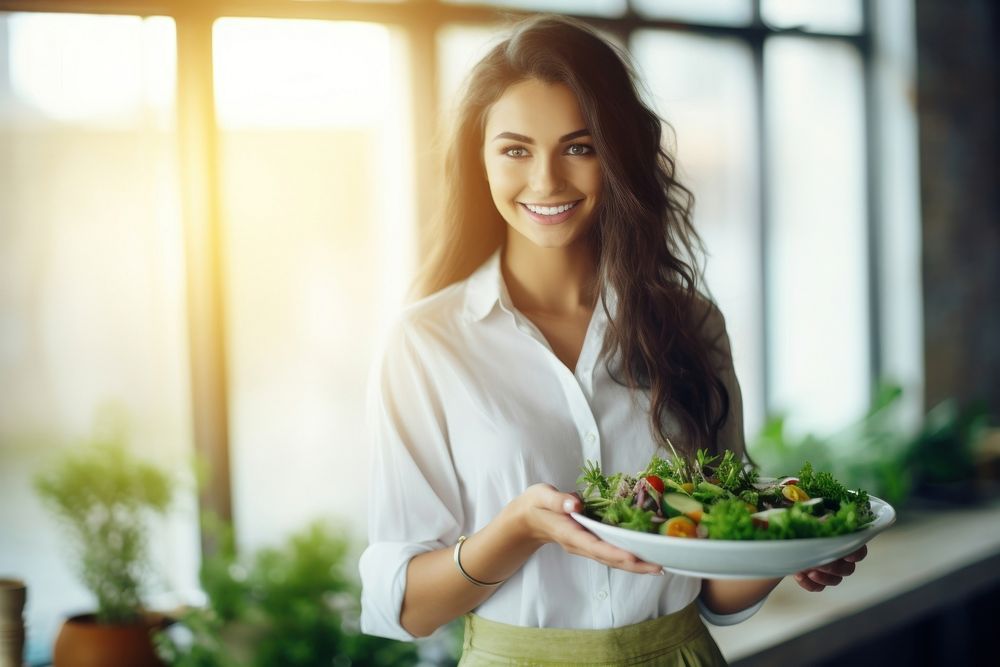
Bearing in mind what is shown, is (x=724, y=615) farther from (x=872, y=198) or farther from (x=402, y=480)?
(x=872, y=198)

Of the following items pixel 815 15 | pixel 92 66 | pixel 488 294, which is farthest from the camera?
pixel 815 15

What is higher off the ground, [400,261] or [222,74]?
[222,74]

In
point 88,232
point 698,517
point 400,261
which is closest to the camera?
point 698,517

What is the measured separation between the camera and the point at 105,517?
228 centimetres

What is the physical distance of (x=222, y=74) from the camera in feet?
8.79

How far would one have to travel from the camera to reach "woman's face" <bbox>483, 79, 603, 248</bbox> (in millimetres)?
1397

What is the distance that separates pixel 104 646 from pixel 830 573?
5.32 ft

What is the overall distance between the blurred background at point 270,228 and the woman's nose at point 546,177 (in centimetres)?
32

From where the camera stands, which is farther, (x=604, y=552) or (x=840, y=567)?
(x=840, y=567)

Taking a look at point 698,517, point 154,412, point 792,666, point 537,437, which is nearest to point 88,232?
point 154,412

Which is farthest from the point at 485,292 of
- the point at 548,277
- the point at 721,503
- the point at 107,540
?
the point at 107,540

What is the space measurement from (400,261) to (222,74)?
747mm

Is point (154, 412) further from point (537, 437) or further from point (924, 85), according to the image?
point (924, 85)

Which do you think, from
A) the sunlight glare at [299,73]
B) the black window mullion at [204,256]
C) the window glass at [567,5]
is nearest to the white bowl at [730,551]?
the black window mullion at [204,256]
